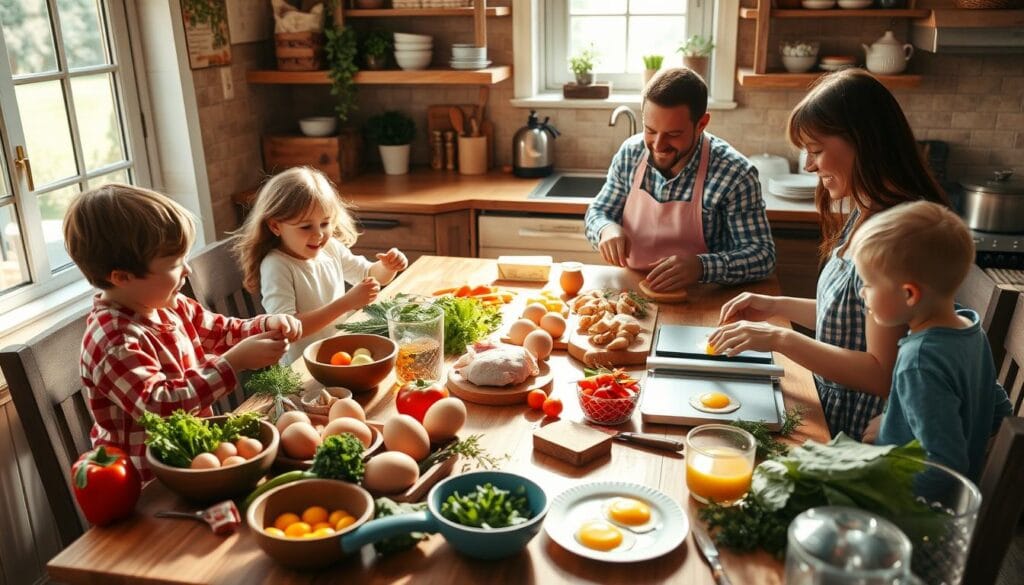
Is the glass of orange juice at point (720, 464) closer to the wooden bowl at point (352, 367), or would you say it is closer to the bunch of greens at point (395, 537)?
the bunch of greens at point (395, 537)

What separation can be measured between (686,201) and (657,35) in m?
1.56

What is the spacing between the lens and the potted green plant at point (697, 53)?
11.2ft

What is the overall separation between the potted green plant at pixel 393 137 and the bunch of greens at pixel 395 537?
2.68 m

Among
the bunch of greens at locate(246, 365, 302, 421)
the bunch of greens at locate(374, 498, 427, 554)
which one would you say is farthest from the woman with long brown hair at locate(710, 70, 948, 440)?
the bunch of greens at locate(246, 365, 302, 421)

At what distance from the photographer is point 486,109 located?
12.5 feet

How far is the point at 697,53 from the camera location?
3.45 meters

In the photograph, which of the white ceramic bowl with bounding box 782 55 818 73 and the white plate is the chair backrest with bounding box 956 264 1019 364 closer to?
the white plate

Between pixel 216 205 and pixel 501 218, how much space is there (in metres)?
1.11

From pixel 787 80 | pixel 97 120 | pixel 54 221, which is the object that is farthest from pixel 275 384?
pixel 787 80

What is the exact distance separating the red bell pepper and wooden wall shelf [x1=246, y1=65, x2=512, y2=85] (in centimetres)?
243

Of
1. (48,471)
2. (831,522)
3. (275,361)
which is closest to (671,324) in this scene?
(275,361)

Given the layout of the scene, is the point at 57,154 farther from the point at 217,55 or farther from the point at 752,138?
the point at 752,138

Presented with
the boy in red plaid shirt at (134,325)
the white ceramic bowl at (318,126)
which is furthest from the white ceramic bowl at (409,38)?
the boy in red plaid shirt at (134,325)

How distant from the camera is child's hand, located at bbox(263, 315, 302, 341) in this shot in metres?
1.65
